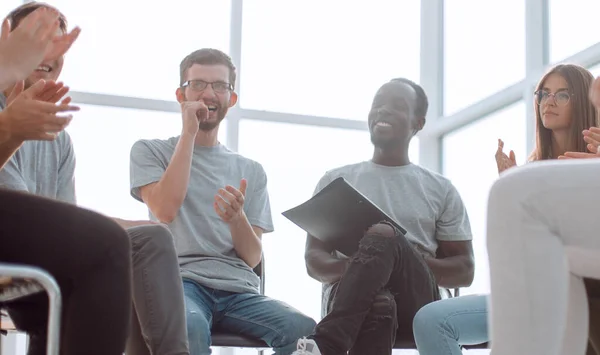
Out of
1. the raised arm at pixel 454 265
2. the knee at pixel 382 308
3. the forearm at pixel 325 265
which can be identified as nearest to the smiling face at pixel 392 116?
the raised arm at pixel 454 265

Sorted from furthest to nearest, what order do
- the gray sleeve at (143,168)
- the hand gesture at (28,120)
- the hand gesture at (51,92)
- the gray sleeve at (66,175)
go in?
the gray sleeve at (143,168)
the gray sleeve at (66,175)
the hand gesture at (51,92)
the hand gesture at (28,120)

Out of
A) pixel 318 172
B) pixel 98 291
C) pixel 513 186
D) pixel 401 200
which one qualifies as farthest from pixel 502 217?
pixel 318 172

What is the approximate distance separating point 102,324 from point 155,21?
3.29 metres

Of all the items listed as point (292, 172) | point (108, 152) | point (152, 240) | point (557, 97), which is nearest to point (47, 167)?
point (152, 240)

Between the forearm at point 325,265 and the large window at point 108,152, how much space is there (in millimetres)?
1664

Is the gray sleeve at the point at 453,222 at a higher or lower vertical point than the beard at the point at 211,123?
lower

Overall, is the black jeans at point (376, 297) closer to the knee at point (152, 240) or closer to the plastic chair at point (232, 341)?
the plastic chair at point (232, 341)

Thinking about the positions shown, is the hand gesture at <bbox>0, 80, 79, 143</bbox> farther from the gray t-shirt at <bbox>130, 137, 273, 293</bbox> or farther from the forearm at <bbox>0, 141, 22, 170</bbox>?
the gray t-shirt at <bbox>130, 137, 273, 293</bbox>

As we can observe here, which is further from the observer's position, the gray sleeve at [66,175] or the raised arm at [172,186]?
the raised arm at [172,186]

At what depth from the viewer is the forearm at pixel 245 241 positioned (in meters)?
2.40

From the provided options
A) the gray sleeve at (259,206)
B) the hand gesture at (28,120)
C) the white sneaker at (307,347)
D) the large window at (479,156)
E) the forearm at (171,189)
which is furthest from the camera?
the large window at (479,156)

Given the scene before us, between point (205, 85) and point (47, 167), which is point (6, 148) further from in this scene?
point (205, 85)

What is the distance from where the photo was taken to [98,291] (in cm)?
124

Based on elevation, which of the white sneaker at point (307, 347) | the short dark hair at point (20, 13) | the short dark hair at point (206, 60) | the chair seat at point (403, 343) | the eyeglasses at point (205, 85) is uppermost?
the short dark hair at point (206, 60)
